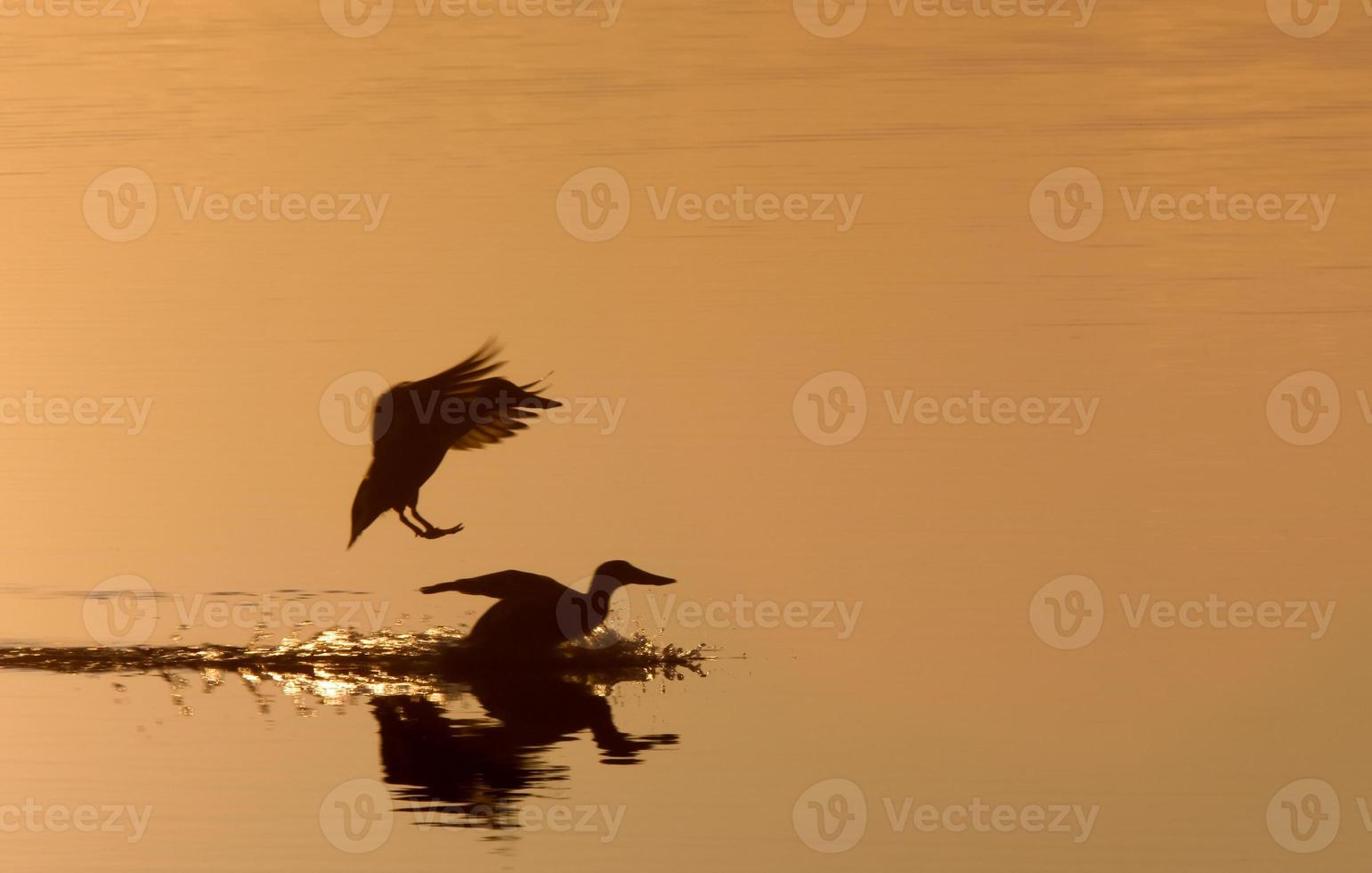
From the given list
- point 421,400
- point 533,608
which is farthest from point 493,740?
point 421,400

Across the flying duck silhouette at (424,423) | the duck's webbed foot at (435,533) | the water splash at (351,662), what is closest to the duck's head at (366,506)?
the flying duck silhouette at (424,423)

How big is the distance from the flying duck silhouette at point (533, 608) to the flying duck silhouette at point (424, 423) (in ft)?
1.52

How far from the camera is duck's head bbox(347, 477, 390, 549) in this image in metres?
11.6

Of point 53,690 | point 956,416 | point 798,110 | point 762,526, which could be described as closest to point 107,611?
point 53,690

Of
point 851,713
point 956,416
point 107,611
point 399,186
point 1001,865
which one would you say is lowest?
point 1001,865

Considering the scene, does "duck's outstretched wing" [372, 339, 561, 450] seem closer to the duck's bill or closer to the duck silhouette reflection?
the duck's bill

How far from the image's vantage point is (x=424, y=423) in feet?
37.5

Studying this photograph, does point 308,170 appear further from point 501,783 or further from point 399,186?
point 501,783

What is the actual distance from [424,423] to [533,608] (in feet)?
3.36

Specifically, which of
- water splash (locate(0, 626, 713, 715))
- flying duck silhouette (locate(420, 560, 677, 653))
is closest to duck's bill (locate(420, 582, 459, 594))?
flying duck silhouette (locate(420, 560, 677, 653))

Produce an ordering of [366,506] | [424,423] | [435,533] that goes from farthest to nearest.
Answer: [435,533]
[366,506]
[424,423]

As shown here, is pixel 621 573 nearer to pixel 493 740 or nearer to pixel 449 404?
pixel 449 404

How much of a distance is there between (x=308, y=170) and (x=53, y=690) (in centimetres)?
788

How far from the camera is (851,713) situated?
1015 centimetres
